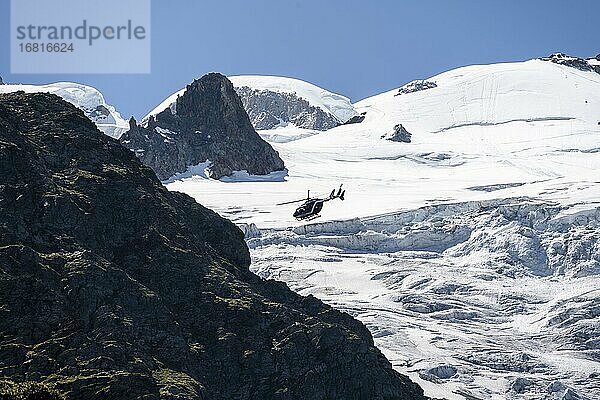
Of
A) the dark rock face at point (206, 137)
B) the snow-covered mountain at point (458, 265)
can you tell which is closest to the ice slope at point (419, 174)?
the snow-covered mountain at point (458, 265)

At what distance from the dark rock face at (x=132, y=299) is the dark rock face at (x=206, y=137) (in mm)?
107935

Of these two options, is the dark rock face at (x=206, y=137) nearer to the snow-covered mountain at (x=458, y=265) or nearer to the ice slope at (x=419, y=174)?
the ice slope at (x=419, y=174)

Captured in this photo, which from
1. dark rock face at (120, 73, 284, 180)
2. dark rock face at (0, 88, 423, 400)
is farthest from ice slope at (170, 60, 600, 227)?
dark rock face at (0, 88, 423, 400)

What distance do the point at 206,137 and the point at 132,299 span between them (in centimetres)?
12754

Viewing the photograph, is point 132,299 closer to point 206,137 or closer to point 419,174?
point 419,174

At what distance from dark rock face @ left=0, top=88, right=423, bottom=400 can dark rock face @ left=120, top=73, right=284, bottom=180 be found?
10794 centimetres

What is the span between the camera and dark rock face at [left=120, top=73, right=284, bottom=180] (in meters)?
167

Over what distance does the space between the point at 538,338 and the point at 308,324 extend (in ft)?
149

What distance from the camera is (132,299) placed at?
46156mm

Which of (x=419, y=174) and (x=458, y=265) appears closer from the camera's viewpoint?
(x=458, y=265)

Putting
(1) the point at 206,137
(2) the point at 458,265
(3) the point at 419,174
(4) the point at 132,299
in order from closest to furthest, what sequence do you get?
(4) the point at 132,299, (2) the point at 458,265, (3) the point at 419,174, (1) the point at 206,137

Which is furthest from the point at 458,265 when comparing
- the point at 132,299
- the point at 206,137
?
the point at 206,137

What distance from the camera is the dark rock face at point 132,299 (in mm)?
42406

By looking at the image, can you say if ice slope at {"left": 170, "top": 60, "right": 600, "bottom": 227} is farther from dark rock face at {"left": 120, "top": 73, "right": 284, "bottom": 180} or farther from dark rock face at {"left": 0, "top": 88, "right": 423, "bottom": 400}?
dark rock face at {"left": 0, "top": 88, "right": 423, "bottom": 400}
